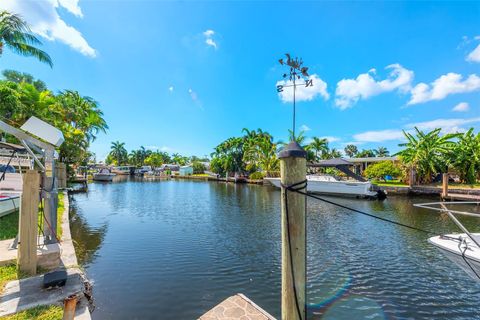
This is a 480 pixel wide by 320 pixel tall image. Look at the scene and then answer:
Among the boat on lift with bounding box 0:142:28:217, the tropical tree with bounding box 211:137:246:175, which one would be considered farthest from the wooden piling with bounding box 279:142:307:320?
the tropical tree with bounding box 211:137:246:175

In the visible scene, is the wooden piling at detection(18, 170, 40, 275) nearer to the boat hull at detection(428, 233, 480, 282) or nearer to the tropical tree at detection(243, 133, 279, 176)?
the boat hull at detection(428, 233, 480, 282)

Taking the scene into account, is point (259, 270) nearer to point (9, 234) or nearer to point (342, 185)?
point (9, 234)

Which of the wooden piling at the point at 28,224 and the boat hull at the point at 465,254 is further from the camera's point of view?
the wooden piling at the point at 28,224

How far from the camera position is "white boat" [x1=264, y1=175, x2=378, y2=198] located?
2270cm

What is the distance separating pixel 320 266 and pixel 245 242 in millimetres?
3202

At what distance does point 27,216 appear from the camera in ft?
14.3

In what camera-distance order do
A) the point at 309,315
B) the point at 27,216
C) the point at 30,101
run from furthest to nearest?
the point at 30,101
the point at 309,315
the point at 27,216

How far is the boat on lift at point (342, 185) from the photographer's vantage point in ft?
74.7

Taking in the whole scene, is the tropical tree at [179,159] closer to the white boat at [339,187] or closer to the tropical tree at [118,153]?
the tropical tree at [118,153]

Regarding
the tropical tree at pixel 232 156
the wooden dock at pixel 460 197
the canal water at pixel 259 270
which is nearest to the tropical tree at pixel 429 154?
the wooden dock at pixel 460 197

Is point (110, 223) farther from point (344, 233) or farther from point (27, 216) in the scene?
point (344, 233)

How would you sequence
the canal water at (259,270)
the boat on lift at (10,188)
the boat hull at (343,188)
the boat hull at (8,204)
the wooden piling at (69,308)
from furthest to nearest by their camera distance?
the boat hull at (343,188) < the boat hull at (8,204) < the boat on lift at (10,188) < the canal water at (259,270) < the wooden piling at (69,308)

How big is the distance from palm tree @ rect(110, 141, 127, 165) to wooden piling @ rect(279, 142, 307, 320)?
98.9 meters

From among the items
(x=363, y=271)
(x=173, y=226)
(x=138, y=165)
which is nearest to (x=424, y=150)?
(x=363, y=271)
